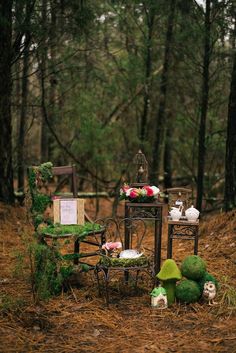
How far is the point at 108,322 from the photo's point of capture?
3.94 m

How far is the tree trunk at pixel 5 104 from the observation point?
23.6 ft

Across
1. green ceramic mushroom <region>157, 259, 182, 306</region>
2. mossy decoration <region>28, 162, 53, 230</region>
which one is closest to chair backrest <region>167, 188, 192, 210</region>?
green ceramic mushroom <region>157, 259, 182, 306</region>

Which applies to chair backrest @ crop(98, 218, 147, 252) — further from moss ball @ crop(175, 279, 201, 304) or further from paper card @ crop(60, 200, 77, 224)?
moss ball @ crop(175, 279, 201, 304)

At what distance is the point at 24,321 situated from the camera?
383 centimetres

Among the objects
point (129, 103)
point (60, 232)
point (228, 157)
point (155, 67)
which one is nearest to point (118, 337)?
point (60, 232)

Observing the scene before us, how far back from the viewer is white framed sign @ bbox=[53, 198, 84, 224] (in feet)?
16.2

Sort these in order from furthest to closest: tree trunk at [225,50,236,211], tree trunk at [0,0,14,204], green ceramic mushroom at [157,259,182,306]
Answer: tree trunk at [0,0,14,204]
tree trunk at [225,50,236,211]
green ceramic mushroom at [157,259,182,306]

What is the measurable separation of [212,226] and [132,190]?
2.57 metres

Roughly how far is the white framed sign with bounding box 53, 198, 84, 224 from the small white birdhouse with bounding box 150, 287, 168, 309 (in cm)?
122

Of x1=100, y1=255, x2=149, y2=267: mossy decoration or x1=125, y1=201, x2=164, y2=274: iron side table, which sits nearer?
x1=100, y1=255, x2=149, y2=267: mossy decoration

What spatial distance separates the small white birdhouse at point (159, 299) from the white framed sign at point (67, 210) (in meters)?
1.22

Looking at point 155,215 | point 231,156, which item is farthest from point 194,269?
point 231,156

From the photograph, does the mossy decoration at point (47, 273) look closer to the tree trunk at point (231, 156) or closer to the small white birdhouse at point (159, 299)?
the small white birdhouse at point (159, 299)

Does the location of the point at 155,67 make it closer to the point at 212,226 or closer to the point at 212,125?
the point at 212,125
